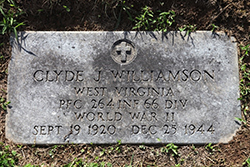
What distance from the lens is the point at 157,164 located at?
3236 millimetres

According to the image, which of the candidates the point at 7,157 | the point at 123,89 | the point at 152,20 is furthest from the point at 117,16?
the point at 7,157

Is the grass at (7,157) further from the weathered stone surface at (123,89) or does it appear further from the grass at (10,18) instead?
the grass at (10,18)

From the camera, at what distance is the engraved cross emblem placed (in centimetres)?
327

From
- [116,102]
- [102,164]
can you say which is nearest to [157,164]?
[102,164]

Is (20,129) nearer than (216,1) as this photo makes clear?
Yes

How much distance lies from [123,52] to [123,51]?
1cm

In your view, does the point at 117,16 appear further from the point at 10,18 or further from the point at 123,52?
the point at 10,18

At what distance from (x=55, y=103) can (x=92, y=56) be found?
64 centimetres

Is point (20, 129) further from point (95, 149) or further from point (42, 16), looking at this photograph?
point (42, 16)

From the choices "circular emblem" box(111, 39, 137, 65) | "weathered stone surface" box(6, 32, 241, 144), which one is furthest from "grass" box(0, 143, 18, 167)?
"circular emblem" box(111, 39, 137, 65)

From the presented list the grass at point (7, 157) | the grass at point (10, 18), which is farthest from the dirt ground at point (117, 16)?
the grass at point (7, 157)

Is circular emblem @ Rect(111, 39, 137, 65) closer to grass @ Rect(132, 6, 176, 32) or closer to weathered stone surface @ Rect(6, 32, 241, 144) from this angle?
weathered stone surface @ Rect(6, 32, 241, 144)

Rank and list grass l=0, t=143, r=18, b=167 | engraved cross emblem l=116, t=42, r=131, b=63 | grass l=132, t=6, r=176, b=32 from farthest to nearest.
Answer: grass l=132, t=6, r=176, b=32 < engraved cross emblem l=116, t=42, r=131, b=63 < grass l=0, t=143, r=18, b=167

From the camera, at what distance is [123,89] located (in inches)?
128
